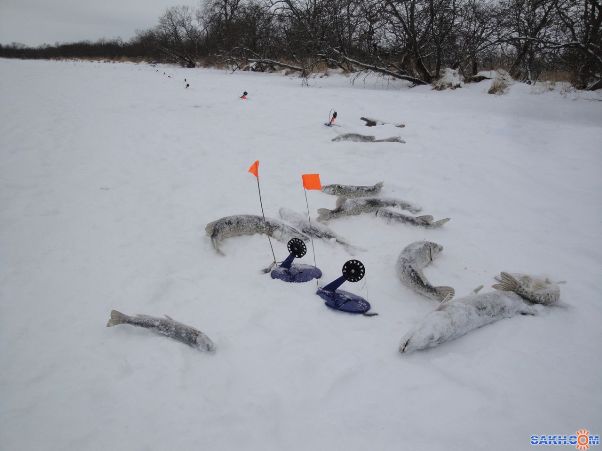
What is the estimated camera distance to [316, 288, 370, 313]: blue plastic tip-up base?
3393 mm

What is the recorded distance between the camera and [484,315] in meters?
3.12

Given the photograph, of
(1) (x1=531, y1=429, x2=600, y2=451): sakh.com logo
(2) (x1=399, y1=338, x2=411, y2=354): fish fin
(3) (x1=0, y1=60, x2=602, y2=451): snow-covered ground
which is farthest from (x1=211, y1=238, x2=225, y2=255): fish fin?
(1) (x1=531, y1=429, x2=600, y2=451): sakh.com logo

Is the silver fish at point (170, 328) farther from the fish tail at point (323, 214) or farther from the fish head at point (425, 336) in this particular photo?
the fish tail at point (323, 214)

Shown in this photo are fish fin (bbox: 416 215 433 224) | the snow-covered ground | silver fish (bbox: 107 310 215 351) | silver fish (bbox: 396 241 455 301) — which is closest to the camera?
the snow-covered ground

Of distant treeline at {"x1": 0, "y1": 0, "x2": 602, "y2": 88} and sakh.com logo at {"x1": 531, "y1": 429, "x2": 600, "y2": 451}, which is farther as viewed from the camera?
distant treeline at {"x1": 0, "y1": 0, "x2": 602, "y2": 88}

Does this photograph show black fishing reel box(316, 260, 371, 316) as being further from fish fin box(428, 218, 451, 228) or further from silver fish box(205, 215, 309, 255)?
fish fin box(428, 218, 451, 228)

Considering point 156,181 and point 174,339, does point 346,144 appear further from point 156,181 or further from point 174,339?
point 174,339

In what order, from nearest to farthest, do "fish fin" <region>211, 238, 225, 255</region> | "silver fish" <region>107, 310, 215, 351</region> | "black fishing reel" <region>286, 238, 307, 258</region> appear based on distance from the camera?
"silver fish" <region>107, 310, 215, 351</region> < "black fishing reel" <region>286, 238, 307, 258</region> < "fish fin" <region>211, 238, 225, 255</region>

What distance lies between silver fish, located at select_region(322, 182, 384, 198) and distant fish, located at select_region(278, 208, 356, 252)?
1042 mm

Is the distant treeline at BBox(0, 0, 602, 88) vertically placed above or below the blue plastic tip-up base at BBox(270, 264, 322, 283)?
above

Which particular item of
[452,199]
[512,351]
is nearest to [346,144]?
[452,199]

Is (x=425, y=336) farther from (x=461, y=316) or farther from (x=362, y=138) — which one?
(x=362, y=138)

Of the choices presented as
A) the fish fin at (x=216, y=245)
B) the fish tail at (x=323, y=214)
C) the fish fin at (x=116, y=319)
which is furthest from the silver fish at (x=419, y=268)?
the fish fin at (x=116, y=319)

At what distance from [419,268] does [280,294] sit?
62.0 inches
